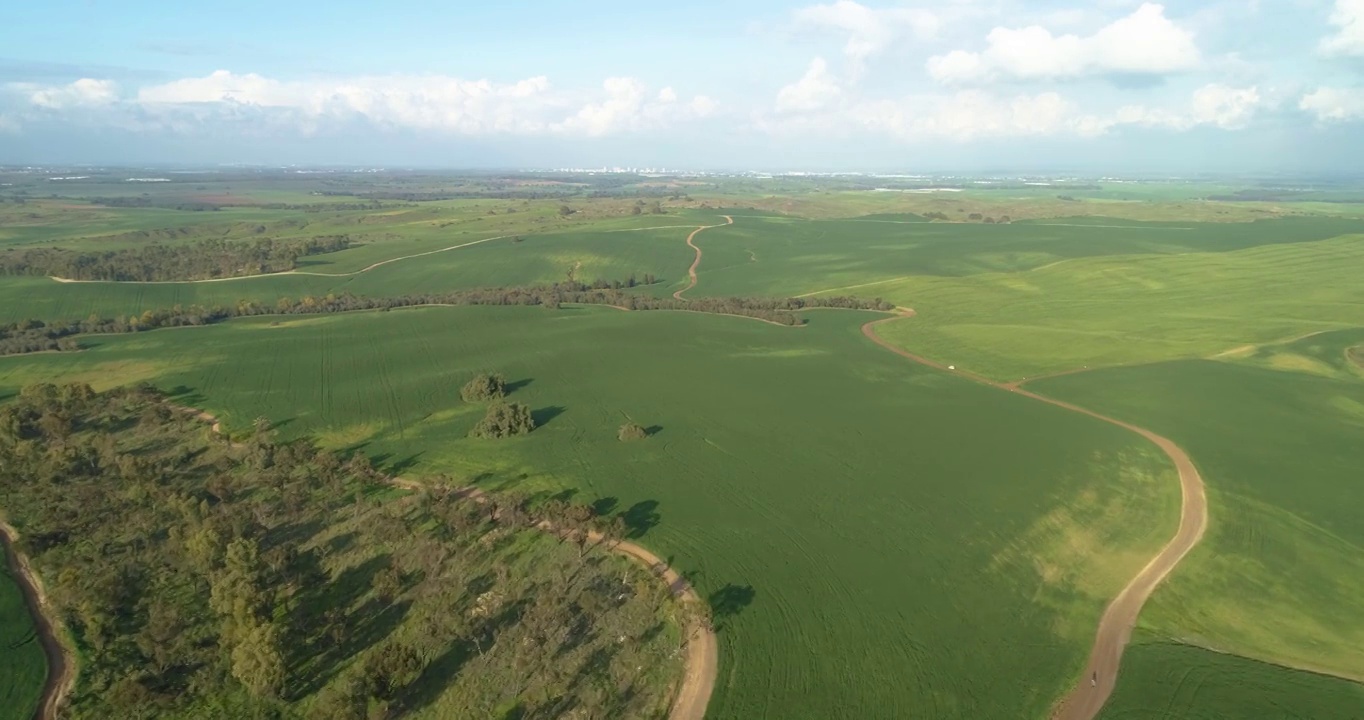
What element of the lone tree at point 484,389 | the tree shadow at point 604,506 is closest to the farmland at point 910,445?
the tree shadow at point 604,506

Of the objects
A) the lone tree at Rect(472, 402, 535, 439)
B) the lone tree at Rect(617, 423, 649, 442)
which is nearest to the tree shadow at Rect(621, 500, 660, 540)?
the lone tree at Rect(617, 423, 649, 442)

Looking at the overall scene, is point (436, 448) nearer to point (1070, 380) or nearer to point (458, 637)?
point (458, 637)

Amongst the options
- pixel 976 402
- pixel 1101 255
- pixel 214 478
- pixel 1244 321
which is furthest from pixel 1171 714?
pixel 1101 255

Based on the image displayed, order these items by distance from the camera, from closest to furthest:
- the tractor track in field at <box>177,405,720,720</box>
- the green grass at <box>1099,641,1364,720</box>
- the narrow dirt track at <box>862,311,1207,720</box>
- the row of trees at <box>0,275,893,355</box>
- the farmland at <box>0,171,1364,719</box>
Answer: the green grass at <box>1099,641,1364,720</box>
the tractor track in field at <box>177,405,720,720</box>
the narrow dirt track at <box>862,311,1207,720</box>
the farmland at <box>0,171,1364,719</box>
the row of trees at <box>0,275,893,355</box>

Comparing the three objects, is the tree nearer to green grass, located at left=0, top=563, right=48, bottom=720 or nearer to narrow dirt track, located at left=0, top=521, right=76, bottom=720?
narrow dirt track, located at left=0, top=521, right=76, bottom=720

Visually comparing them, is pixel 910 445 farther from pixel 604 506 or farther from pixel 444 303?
pixel 444 303

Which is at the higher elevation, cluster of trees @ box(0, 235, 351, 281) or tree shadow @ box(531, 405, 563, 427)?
cluster of trees @ box(0, 235, 351, 281)

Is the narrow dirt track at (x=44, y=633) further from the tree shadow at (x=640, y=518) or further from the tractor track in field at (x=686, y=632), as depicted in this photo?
the tree shadow at (x=640, y=518)
